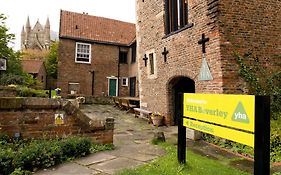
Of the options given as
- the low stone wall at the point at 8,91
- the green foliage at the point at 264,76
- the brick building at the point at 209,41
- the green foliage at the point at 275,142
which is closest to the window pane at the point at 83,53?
the low stone wall at the point at 8,91

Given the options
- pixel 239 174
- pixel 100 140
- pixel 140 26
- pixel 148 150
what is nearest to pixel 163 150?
pixel 148 150

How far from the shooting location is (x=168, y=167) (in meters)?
4.52

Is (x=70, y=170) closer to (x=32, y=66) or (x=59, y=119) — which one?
(x=59, y=119)

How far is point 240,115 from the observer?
11.0ft

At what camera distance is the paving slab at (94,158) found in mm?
5062

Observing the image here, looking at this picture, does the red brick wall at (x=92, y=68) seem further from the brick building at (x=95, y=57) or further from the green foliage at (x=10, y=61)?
the green foliage at (x=10, y=61)

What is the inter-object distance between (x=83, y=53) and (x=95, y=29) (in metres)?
3.13

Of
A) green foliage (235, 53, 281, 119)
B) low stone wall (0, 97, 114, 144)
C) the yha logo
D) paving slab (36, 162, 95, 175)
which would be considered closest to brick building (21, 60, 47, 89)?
low stone wall (0, 97, 114, 144)

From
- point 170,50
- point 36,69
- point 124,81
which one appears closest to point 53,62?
point 36,69

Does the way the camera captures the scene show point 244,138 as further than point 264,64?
No

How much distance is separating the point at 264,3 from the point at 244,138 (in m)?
6.48

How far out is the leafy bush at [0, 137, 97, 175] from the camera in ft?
14.3

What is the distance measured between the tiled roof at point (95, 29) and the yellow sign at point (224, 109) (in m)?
19.8

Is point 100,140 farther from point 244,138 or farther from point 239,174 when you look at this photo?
point 244,138
